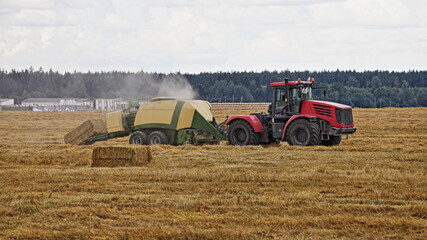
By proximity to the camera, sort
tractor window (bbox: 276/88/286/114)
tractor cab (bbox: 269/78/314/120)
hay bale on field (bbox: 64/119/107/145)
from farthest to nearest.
→ hay bale on field (bbox: 64/119/107/145)
tractor window (bbox: 276/88/286/114)
tractor cab (bbox: 269/78/314/120)

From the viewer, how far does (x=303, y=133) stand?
25250 millimetres

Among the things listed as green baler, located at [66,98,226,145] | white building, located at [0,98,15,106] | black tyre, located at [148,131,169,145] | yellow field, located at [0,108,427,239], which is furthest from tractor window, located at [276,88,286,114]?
white building, located at [0,98,15,106]

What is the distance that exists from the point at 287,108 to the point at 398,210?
1425cm

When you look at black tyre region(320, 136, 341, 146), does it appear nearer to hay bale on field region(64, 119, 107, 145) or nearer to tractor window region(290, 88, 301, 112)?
tractor window region(290, 88, 301, 112)

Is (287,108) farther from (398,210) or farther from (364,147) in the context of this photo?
(398,210)

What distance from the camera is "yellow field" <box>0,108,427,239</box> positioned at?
1049cm

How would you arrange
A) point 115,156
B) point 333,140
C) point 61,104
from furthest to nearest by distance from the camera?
point 61,104, point 333,140, point 115,156

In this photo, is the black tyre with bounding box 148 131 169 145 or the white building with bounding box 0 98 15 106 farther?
the white building with bounding box 0 98 15 106

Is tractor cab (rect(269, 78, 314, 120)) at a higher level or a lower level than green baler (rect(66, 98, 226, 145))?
higher

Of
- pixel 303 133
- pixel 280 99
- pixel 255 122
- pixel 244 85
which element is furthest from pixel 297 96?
pixel 244 85

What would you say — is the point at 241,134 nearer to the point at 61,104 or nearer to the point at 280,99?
the point at 280,99

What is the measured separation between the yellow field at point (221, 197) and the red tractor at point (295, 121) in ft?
8.73

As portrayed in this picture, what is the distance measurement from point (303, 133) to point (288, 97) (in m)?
1.44

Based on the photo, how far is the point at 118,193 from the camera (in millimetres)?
14172
